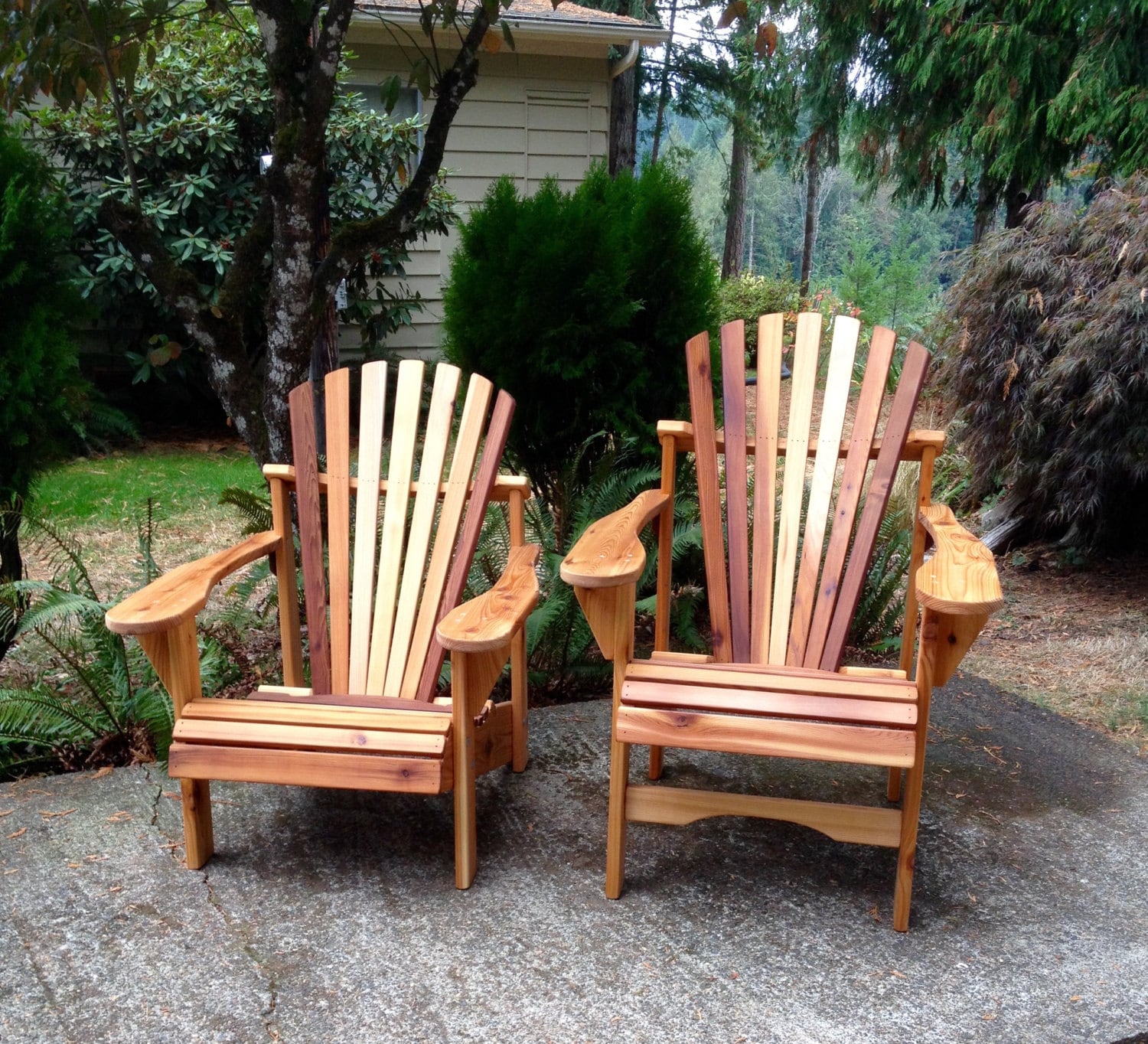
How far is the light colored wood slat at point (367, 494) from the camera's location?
2.60 m

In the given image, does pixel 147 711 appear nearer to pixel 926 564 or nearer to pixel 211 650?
pixel 211 650

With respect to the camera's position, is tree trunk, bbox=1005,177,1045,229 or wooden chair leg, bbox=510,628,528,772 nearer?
wooden chair leg, bbox=510,628,528,772

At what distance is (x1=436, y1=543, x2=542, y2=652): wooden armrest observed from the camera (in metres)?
1.92

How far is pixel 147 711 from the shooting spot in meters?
2.60

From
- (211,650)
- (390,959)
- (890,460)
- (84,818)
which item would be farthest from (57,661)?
(890,460)

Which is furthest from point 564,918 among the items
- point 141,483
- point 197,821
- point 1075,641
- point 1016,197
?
point 1016,197

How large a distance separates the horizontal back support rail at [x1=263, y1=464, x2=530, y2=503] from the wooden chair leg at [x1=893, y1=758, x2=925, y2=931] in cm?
117

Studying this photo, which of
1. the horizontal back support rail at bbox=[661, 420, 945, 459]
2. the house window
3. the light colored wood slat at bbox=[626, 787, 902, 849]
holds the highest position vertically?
the house window

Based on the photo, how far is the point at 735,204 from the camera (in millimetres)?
14781

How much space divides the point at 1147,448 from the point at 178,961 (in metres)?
4.00

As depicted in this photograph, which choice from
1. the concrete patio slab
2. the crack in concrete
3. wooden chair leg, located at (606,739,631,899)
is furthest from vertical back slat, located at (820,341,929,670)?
the crack in concrete

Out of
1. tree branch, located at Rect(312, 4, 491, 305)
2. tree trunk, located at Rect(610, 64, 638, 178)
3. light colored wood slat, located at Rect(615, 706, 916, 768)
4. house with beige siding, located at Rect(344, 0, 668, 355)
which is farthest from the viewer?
tree trunk, located at Rect(610, 64, 638, 178)

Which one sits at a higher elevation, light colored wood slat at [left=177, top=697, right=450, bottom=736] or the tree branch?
the tree branch

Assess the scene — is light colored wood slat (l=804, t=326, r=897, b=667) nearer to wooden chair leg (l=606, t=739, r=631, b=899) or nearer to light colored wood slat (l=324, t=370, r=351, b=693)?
wooden chair leg (l=606, t=739, r=631, b=899)
